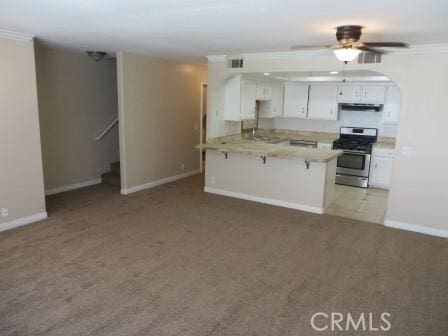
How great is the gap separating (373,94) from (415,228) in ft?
10.4

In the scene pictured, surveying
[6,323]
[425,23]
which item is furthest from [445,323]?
[6,323]

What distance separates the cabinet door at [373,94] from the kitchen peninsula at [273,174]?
1.95 metres

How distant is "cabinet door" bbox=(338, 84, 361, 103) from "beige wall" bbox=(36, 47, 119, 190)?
4.56 m

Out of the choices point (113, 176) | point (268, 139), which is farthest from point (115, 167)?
point (268, 139)

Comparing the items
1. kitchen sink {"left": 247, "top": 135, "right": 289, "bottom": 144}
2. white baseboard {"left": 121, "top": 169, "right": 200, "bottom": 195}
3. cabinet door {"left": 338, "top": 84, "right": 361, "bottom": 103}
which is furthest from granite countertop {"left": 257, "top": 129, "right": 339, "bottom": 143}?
white baseboard {"left": 121, "top": 169, "right": 200, "bottom": 195}

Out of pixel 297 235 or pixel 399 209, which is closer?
pixel 297 235

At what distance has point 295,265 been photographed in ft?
11.4

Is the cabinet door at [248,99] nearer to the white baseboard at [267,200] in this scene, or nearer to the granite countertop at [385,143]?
the white baseboard at [267,200]

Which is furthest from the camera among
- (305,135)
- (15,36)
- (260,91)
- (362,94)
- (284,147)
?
(305,135)

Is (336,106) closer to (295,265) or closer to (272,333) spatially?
(295,265)

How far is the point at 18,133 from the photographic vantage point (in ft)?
13.6

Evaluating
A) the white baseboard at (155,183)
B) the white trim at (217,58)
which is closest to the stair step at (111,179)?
the white baseboard at (155,183)

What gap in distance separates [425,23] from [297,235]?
2.62m

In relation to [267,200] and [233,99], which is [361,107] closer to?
[233,99]
